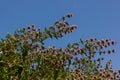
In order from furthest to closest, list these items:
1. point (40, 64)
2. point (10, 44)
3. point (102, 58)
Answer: point (102, 58), point (10, 44), point (40, 64)

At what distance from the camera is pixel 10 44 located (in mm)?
12055

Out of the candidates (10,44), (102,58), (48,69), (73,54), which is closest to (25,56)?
(48,69)

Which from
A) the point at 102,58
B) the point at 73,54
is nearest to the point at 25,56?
the point at 73,54

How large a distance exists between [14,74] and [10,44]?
4.74 m

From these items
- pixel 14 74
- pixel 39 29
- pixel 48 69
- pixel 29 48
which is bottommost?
pixel 14 74

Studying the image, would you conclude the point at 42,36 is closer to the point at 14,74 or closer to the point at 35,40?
the point at 35,40

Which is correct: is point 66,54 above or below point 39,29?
below

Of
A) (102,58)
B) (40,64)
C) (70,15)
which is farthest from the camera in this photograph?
(102,58)

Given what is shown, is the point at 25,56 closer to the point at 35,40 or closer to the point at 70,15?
the point at 35,40

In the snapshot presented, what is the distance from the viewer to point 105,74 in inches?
492

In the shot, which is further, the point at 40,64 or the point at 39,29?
the point at 39,29

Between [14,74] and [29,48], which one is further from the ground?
[29,48]

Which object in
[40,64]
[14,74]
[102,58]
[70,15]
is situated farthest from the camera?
[102,58]

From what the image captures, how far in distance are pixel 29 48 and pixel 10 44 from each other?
660 millimetres
